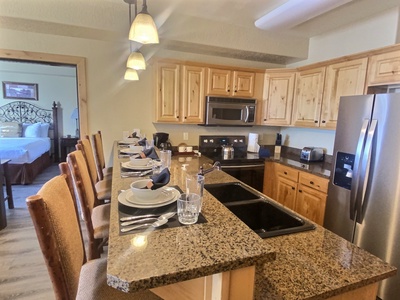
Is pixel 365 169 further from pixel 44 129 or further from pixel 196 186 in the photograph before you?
pixel 44 129

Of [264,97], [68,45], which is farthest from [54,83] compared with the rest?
[264,97]

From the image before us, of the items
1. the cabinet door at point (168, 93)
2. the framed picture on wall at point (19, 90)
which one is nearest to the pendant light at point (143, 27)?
the cabinet door at point (168, 93)

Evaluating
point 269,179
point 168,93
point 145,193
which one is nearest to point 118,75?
point 168,93

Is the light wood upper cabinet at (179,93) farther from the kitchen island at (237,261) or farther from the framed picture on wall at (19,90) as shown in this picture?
the framed picture on wall at (19,90)

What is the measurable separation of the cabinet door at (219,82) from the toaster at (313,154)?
1.36 meters

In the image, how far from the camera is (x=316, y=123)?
9.91 ft

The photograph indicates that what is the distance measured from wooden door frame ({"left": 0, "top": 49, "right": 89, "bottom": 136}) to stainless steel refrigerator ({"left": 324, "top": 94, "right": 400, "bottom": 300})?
10.1 feet

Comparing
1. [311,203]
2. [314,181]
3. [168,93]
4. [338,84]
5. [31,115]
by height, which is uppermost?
[338,84]

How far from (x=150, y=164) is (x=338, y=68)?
2.45 metres

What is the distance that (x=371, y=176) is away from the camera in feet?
6.24

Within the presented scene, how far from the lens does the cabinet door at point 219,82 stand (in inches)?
129

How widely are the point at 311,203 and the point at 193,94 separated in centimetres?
204

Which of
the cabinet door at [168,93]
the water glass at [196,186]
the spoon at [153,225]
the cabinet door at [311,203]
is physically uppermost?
the cabinet door at [168,93]

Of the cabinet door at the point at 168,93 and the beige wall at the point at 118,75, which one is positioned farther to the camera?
the cabinet door at the point at 168,93
